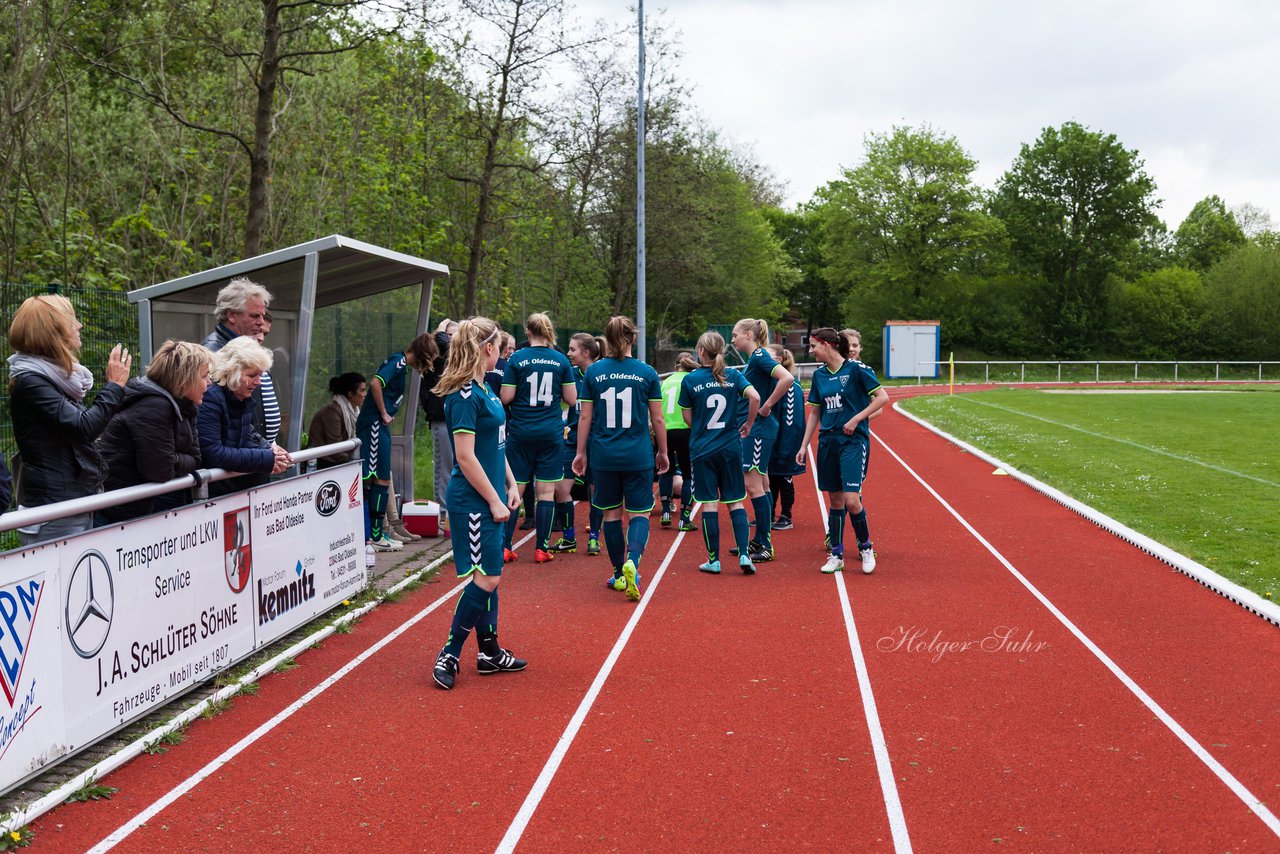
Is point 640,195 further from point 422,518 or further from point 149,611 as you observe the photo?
point 149,611

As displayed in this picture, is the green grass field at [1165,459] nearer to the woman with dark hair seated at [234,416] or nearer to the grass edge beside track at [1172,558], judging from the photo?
the grass edge beside track at [1172,558]

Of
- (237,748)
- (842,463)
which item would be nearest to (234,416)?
(237,748)

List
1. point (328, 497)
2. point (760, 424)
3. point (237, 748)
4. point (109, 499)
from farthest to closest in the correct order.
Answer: point (760, 424)
point (328, 497)
point (237, 748)
point (109, 499)

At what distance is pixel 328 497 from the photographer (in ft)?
25.1

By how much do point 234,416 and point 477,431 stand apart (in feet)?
5.36

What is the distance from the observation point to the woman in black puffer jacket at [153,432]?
554 centimetres

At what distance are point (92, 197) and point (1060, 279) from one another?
5993cm

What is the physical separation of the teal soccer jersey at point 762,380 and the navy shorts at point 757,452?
4 centimetres

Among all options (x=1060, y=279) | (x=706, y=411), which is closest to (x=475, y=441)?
(x=706, y=411)

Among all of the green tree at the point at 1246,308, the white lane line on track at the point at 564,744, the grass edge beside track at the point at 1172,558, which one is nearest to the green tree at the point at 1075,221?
the green tree at the point at 1246,308

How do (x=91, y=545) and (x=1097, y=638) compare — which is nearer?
(x=91, y=545)

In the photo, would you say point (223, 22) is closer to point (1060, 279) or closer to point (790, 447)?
point (790, 447)

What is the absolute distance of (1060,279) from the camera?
6688 cm

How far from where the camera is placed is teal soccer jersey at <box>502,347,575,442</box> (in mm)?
9266
